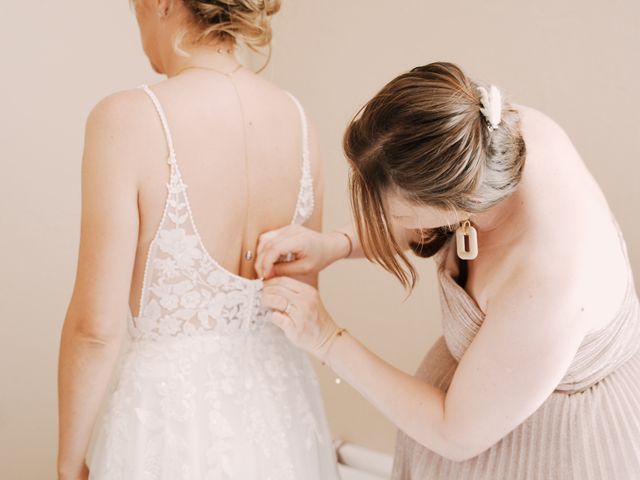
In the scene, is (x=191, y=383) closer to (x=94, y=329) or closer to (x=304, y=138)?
(x=94, y=329)

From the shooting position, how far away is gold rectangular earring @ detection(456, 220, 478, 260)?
0.95m

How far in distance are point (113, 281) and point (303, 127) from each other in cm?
44

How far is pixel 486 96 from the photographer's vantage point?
84cm

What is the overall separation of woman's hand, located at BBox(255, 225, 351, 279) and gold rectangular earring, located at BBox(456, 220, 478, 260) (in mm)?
310

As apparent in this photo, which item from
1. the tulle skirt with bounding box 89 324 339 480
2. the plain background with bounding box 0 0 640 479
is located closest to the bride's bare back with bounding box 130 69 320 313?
the tulle skirt with bounding box 89 324 339 480

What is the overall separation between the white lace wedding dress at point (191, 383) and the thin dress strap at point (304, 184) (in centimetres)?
16

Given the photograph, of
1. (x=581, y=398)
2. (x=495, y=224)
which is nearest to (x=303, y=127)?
(x=495, y=224)

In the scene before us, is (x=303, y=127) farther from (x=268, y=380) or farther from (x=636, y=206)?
(x=636, y=206)

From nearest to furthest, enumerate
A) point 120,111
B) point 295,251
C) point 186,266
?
point 120,111 < point 186,266 < point 295,251

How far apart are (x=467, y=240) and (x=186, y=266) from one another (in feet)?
1.48

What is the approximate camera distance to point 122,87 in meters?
1.87

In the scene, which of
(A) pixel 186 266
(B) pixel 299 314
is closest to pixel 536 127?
(B) pixel 299 314

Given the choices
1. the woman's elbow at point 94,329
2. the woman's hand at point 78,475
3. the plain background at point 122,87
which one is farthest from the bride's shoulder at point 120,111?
the plain background at point 122,87

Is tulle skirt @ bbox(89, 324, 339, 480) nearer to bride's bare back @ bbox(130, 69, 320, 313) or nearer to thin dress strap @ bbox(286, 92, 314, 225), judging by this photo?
bride's bare back @ bbox(130, 69, 320, 313)
